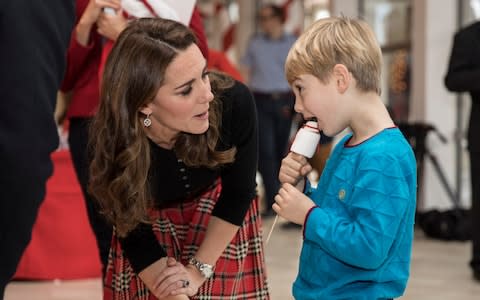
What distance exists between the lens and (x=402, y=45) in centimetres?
786

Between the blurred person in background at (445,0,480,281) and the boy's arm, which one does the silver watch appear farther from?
the blurred person in background at (445,0,480,281)

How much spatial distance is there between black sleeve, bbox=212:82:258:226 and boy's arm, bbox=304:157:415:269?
0.50m

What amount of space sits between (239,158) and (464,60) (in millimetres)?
2788

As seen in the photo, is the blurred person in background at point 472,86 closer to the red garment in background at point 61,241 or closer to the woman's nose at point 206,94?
the red garment in background at point 61,241

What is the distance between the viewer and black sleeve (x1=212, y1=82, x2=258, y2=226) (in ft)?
7.64

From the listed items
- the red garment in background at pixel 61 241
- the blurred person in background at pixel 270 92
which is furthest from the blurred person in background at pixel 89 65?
the blurred person in background at pixel 270 92

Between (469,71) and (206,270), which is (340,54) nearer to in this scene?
(206,270)

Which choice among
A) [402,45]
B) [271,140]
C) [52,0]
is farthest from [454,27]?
[52,0]

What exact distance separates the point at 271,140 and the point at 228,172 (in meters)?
5.14

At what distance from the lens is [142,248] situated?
7.56 ft

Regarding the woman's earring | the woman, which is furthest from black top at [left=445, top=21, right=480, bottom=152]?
the woman's earring

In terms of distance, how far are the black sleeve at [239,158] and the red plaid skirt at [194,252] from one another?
0.31 ft

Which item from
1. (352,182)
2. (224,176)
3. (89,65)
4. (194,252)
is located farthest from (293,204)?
(89,65)

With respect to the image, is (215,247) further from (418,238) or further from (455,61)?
(418,238)
